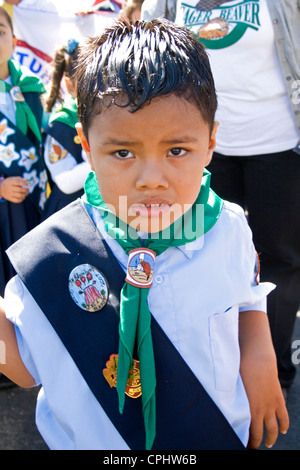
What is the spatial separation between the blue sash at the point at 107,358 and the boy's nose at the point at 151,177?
Answer: 10.6 inches

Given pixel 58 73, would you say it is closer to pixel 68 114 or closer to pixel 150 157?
pixel 68 114

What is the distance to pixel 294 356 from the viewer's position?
249 cm

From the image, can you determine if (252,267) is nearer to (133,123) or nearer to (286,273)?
(133,123)

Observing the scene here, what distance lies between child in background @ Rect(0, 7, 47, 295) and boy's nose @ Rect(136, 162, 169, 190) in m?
1.46

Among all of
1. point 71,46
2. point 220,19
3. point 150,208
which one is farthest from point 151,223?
point 71,46

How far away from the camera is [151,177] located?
1031 millimetres

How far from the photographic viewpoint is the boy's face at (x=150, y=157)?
1.03 m

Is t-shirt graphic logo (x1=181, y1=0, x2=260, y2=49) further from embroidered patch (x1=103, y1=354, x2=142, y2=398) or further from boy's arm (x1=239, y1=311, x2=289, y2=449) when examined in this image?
embroidered patch (x1=103, y1=354, x2=142, y2=398)

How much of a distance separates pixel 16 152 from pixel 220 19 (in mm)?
1101

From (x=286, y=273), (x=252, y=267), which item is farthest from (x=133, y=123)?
(x=286, y=273)

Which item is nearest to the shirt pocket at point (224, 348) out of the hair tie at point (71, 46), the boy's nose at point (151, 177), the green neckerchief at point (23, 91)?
the boy's nose at point (151, 177)

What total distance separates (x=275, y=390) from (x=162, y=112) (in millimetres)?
751

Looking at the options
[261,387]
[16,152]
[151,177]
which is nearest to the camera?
[151,177]

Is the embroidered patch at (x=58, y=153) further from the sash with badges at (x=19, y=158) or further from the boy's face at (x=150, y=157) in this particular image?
the boy's face at (x=150, y=157)
